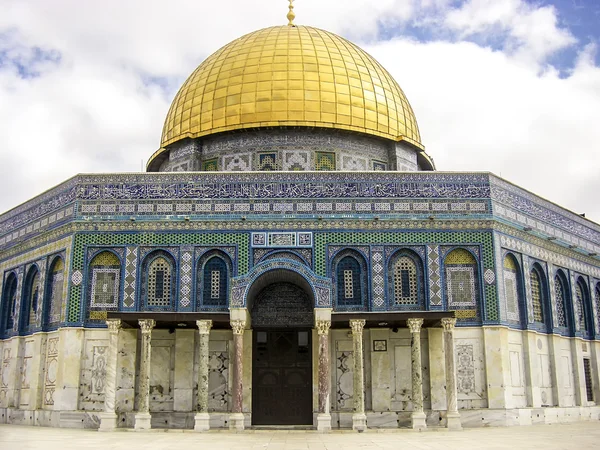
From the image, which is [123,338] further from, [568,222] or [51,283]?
[568,222]

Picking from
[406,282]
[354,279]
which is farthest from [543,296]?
[354,279]

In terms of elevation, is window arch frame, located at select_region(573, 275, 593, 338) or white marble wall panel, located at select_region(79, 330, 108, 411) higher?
window arch frame, located at select_region(573, 275, 593, 338)

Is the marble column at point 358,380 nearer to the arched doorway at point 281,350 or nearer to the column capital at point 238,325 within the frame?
the arched doorway at point 281,350

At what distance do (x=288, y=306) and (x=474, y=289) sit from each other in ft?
A: 16.1

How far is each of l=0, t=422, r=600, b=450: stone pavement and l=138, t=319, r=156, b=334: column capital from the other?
7.92ft

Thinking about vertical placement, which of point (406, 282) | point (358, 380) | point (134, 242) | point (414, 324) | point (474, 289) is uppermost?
point (134, 242)

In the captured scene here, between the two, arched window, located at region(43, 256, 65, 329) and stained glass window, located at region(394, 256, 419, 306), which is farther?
arched window, located at region(43, 256, 65, 329)

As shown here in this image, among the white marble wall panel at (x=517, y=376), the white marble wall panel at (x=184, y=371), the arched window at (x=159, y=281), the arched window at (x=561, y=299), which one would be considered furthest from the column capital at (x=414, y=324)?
the arched window at (x=561, y=299)

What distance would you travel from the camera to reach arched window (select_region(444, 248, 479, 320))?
18.9 meters

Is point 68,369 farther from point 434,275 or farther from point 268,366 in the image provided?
point 434,275

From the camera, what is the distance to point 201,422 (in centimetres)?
1738

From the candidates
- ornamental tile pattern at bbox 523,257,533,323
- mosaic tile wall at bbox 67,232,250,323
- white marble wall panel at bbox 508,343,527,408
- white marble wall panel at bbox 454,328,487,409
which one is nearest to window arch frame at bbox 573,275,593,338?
ornamental tile pattern at bbox 523,257,533,323

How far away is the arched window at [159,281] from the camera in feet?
62.5

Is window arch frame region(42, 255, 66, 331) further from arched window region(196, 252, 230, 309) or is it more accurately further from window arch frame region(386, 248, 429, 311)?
window arch frame region(386, 248, 429, 311)
